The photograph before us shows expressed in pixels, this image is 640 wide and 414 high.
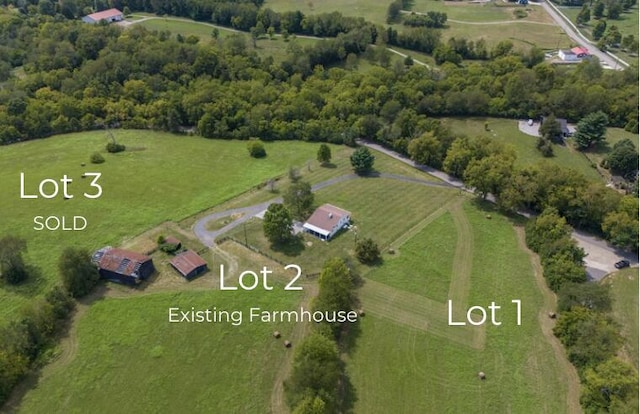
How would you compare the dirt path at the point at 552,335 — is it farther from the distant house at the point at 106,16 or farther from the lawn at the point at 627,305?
the distant house at the point at 106,16

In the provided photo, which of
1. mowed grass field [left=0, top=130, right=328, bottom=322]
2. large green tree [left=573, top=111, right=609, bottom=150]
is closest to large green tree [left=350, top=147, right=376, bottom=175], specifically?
mowed grass field [left=0, top=130, right=328, bottom=322]

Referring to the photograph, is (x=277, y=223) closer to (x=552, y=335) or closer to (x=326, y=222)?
(x=326, y=222)

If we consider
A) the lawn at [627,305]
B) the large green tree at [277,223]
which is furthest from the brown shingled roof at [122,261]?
the lawn at [627,305]

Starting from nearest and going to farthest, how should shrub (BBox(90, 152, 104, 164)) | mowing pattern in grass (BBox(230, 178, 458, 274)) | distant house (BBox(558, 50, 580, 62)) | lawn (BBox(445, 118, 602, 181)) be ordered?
mowing pattern in grass (BBox(230, 178, 458, 274))
lawn (BBox(445, 118, 602, 181))
shrub (BBox(90, 152, 104, 164))
distant house (BBox(558, 50, 580, 62))

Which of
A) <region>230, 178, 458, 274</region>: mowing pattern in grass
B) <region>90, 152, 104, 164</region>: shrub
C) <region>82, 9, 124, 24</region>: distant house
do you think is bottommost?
<region>230, 178, 458, 274</region>: mowing pattern in grass

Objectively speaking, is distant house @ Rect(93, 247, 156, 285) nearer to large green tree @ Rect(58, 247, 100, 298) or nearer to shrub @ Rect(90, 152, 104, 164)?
large green tree @ Rect(58, 247, 100, 298)

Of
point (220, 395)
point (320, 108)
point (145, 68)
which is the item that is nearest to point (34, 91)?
point (145, 68)

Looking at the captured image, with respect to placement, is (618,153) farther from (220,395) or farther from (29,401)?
(29,401)

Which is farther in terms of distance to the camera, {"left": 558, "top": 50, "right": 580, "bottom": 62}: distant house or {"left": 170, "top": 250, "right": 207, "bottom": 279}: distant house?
{"left": 558, "top": 50, "right": 580, "bottom": 62}: distant house
